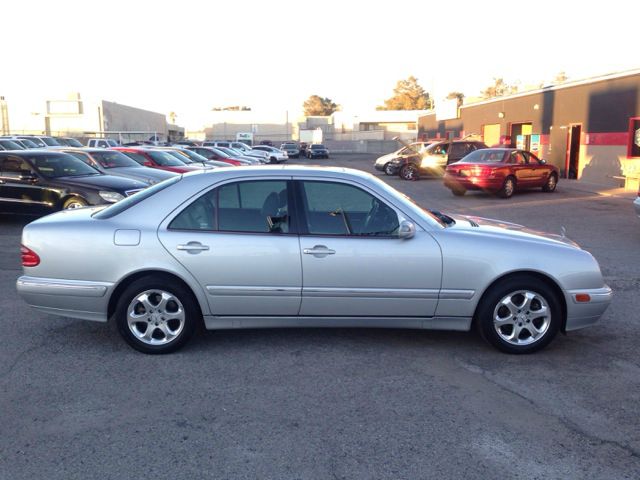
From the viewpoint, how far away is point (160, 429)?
3.77 metres

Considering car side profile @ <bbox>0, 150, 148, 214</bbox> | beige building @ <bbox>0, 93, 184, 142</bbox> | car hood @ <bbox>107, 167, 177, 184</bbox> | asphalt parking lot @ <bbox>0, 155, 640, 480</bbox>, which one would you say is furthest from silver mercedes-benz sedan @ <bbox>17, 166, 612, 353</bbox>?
beige building @ <bbox>0, 93, 184, 142</bbox>

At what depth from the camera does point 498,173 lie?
17.6 m

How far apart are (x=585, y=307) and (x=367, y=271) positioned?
1823mm

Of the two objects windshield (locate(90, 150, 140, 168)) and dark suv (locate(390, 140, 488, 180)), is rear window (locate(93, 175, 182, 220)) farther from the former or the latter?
dark suv (locate(390, 140, 488, 180))

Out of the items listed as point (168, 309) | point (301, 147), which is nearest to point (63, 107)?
point (301, 147)

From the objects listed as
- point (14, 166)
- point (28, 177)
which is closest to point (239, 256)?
point (28, 177)

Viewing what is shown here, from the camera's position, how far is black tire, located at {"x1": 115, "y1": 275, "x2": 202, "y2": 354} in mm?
4852

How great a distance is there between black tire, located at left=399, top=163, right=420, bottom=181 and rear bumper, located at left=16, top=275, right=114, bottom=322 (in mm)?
21751

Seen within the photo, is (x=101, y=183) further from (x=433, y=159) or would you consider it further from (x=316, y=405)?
(x=433, y=159)

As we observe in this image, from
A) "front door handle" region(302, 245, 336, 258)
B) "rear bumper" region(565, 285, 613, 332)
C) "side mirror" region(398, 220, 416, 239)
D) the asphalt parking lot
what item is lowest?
the asphalt parking lot

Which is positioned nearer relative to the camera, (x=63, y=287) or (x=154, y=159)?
(x=63, y=287)

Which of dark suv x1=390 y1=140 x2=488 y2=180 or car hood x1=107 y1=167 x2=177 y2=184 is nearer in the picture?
car hood x1=107 y1=167 x2=177 y2=184

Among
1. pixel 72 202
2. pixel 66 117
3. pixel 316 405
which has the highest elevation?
pixel 66 117

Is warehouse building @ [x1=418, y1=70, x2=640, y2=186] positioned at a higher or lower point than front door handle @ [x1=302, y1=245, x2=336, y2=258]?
higher
